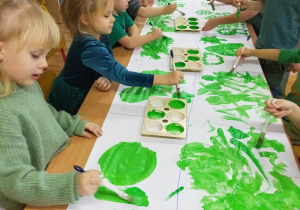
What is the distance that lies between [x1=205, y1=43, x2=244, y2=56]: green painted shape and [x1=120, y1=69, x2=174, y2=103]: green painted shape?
0.42 m

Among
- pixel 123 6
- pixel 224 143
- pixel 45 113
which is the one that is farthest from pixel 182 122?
pixel 123 6

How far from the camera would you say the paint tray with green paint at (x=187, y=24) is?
162 centimetres

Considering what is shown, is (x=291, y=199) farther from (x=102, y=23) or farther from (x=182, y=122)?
(x=102, y=23)

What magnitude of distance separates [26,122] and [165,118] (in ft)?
1.46

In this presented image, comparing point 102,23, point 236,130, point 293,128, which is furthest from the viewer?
point 293,128

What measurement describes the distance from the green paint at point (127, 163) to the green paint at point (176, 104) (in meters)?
0.24

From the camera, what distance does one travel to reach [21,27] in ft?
2.32

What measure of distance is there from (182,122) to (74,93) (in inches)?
22.7

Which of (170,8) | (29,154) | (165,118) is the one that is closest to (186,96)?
(165,118)

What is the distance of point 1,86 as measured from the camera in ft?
2.33

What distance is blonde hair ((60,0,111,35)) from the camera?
106cm

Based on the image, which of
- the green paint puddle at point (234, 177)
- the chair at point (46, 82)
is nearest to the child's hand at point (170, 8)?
the chair at point (46, 82)

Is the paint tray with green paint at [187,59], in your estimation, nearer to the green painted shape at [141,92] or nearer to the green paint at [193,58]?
the green paint at [193,58]

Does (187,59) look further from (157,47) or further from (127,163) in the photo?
(127,163)
